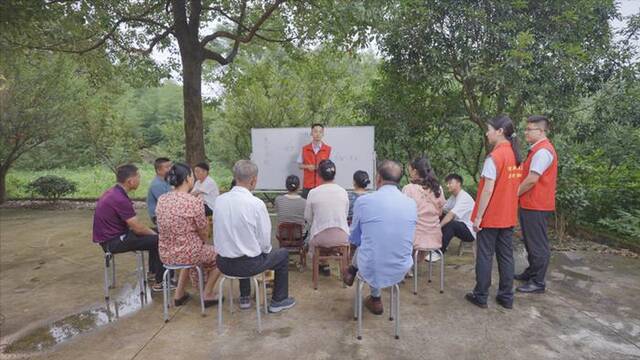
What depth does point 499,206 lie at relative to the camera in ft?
Answer: 10.8

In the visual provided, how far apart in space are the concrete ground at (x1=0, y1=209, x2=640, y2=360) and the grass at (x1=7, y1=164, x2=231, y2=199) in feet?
21.1

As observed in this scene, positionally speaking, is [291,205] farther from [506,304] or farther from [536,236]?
[536,236]

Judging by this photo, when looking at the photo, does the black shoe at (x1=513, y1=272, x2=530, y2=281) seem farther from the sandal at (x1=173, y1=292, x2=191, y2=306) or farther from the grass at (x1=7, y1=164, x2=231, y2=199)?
the grass at (x1=7, y1=164, x2=231, y2=199)

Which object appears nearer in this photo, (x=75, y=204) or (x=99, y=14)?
(x=99, y=14)

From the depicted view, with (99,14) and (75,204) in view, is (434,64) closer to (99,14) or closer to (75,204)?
(99,14)

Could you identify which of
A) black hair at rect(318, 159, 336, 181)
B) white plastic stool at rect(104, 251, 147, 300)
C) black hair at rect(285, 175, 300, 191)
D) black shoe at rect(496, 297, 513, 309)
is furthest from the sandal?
black shoe at rect(496, 297, 513, 309)

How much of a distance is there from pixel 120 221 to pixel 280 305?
1586 millimetres

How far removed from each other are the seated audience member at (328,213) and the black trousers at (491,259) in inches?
44.8

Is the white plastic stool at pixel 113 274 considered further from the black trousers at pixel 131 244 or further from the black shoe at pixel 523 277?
the black shoe at pixel 523 277

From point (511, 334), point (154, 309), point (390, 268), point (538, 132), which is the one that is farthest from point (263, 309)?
point (538, 132)

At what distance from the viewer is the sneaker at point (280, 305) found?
342 centimetres

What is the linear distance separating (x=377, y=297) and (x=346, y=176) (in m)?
3.28

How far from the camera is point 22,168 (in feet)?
35.0

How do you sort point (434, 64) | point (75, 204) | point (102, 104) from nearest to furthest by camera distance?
point (434, 64) < point (75, 204) < point (102, 104)
